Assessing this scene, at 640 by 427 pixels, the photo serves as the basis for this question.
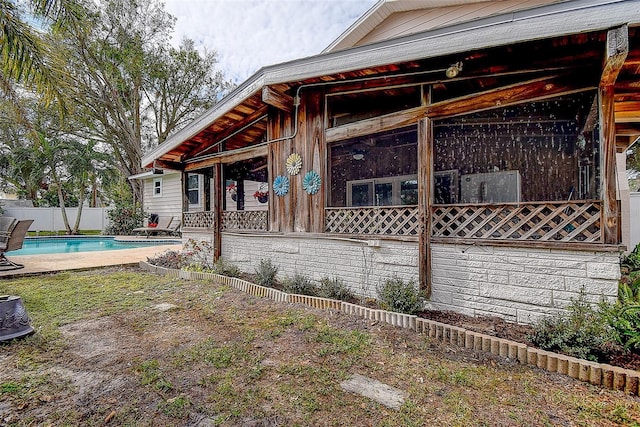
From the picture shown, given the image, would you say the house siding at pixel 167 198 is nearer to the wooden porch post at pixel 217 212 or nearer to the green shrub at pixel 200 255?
the green shrub at pixel 200 255

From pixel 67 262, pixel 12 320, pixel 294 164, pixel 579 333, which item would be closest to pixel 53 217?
pixel 67 262

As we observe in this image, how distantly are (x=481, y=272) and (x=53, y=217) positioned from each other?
24172mm

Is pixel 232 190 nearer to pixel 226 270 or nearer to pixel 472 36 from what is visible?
pixel 226 270

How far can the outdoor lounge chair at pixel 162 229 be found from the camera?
1527cm

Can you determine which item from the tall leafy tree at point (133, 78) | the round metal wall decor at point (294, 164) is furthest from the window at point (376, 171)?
the tall leafy tree at point (133, 78)

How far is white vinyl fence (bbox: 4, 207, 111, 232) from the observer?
18.6 m

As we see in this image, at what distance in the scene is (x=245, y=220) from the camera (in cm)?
713

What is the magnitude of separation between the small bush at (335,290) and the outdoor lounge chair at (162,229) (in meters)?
12.3

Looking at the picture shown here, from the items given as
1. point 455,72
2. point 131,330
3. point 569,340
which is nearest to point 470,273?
point 569,340

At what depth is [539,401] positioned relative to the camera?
240cm

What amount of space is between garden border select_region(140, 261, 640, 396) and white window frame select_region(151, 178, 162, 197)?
14.3 meters

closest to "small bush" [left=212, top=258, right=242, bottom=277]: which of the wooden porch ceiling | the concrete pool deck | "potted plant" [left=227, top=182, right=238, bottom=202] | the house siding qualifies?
the wooden porch ceiling

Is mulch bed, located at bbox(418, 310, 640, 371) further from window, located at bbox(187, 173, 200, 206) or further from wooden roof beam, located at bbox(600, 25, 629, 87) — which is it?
window, located at bbox(187, 173, 200, 206)

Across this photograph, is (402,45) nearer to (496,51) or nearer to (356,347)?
(496,51)
